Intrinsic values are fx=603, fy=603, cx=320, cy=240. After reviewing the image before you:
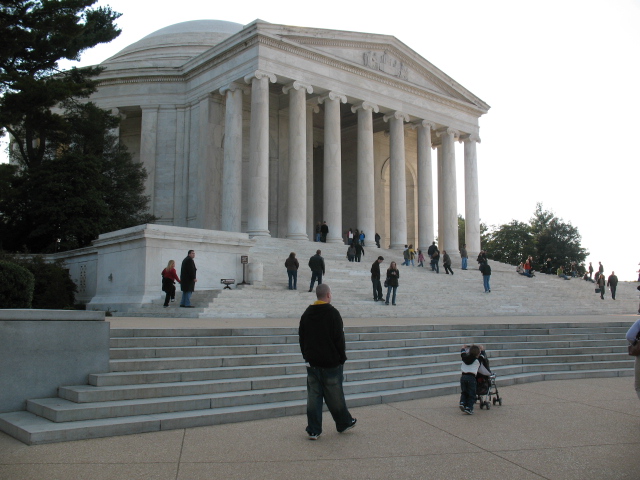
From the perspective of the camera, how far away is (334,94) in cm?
4041

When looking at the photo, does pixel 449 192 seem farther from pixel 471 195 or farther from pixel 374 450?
pixel 374 450

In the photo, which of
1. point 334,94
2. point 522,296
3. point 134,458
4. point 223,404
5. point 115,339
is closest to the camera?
point 134,458

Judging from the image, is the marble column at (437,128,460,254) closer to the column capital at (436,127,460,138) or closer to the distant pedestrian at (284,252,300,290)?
the column capital at (436,127,460,138)

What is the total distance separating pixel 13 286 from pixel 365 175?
29.2m

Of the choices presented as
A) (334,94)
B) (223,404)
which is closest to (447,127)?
(334,94)

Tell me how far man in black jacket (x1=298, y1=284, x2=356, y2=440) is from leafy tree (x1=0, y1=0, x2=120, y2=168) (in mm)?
20539

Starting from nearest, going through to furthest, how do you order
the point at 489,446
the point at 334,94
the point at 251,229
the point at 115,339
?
the point at 489,446 → the point at 115,339 → the point at 251,229 → the point at 334,94

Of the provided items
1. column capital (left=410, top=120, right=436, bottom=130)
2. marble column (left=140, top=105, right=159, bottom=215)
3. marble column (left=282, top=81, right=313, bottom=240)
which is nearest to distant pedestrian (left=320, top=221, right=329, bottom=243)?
marble column (left=282, top=81, right=313, bottom=240)

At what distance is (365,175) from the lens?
137 ft

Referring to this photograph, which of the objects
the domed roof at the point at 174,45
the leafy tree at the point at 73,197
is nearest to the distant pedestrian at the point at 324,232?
the leafy tree at the point at 73,197

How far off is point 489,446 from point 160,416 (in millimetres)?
4582

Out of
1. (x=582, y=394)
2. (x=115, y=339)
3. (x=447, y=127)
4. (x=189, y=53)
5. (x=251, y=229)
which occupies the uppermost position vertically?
(x=189, y=53)

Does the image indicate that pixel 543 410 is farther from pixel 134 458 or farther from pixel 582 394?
pixel 134 458

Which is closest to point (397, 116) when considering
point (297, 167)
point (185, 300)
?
point (297, 167)
